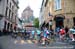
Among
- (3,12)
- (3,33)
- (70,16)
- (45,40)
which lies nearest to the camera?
(45,40)

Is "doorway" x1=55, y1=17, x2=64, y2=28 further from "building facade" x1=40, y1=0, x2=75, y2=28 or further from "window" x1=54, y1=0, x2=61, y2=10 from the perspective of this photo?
"window" x1=54, y1=0, x2=61, y2=10

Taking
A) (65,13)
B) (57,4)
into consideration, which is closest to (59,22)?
(65,13)

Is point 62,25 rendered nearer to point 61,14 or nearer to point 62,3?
point 61,14

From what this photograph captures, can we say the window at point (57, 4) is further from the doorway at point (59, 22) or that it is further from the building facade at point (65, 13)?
the doorway at point (59, 22)

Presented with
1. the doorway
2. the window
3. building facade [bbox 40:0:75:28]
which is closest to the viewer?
building facade [bbox 40:0:75:28]

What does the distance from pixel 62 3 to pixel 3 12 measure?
50.6 ft

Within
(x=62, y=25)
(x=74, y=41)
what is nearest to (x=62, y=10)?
(x=62, y=25)

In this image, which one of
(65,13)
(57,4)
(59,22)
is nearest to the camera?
(65,13)

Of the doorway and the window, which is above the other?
the window

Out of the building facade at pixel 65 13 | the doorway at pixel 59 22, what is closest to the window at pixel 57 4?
the building facade at pixel 65 13

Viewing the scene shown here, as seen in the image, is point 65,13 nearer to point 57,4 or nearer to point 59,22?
point 59,22

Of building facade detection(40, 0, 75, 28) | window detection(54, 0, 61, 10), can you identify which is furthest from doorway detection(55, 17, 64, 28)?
window detection(54, 0, 61, 10)

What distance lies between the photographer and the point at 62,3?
29.2m

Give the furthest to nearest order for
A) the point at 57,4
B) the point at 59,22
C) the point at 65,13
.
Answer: the point at 57,4 < the point at 59,22 < the point at 65,13
